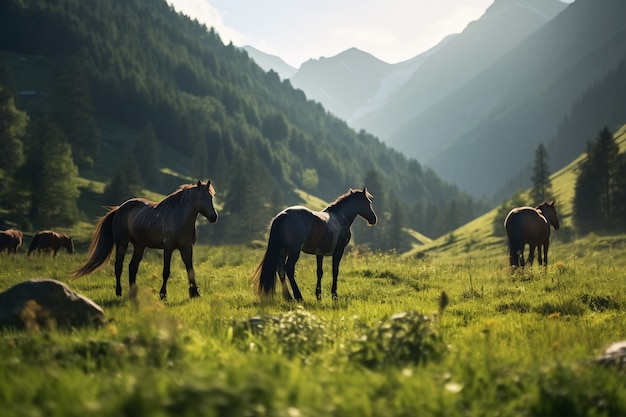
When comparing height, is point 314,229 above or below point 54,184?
below

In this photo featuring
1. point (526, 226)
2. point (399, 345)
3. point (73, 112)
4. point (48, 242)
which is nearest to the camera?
point (399, 345)

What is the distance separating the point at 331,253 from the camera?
538 inches

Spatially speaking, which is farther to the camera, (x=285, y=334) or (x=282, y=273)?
(x=282, y=273)

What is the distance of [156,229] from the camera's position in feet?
41.2

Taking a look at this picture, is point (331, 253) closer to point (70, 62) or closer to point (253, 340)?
point (253, 340)

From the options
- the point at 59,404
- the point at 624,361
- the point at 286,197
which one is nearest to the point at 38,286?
the point at 59,404

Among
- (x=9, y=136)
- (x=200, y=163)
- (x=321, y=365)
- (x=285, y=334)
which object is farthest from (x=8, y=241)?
(x=200, y=163)

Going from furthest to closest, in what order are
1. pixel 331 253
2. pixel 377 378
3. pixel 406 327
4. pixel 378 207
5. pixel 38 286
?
pixel 378 207 < pixel 331 253 < pixel 38 286 < pixel 406 327 < pixel 377 378

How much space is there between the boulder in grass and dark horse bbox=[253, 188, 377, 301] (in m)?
4.41

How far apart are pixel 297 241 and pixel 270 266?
116 centimetres

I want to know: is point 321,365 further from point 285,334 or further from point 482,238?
point 482,238

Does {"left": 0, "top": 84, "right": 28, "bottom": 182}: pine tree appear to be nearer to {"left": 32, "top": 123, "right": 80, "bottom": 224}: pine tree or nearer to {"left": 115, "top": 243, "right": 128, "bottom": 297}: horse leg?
{"left": 32, "top": 123, "right": 80, "bottom": 224}: pine tree

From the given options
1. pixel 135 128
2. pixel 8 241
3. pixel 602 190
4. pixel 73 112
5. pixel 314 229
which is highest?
pixel 135 128

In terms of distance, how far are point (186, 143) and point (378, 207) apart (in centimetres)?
5739
